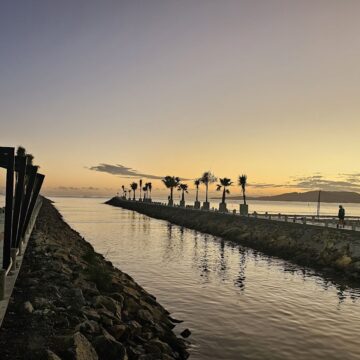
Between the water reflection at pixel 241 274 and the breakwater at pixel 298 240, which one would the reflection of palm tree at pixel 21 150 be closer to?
the breakwater at pixel 298 240

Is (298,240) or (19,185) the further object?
(298,240)

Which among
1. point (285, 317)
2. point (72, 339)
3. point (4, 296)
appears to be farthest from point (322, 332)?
point (4, 296)

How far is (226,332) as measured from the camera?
15.6 m

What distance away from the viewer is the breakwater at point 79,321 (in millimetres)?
9469

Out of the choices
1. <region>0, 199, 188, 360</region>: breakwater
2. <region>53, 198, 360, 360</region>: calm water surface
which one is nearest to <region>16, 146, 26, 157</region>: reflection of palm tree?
<region>53, 198, 360, 360</region>: calm water surface

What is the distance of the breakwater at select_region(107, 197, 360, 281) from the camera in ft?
99.0

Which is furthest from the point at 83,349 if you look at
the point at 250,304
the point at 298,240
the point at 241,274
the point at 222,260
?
the point at 298,240

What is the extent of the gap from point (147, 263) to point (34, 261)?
45.7 feet

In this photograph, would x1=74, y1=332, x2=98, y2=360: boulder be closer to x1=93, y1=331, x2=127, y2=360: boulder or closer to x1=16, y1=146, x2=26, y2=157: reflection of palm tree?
x1=93, y1=331, x2=127, y2=360: boulder

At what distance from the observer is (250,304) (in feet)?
64.9

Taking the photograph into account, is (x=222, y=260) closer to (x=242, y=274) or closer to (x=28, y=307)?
(x=242, y=274)

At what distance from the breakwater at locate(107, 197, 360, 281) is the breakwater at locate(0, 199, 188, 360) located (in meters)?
17.6

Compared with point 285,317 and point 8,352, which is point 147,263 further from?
point 8,352

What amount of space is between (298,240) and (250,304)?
20313mm
